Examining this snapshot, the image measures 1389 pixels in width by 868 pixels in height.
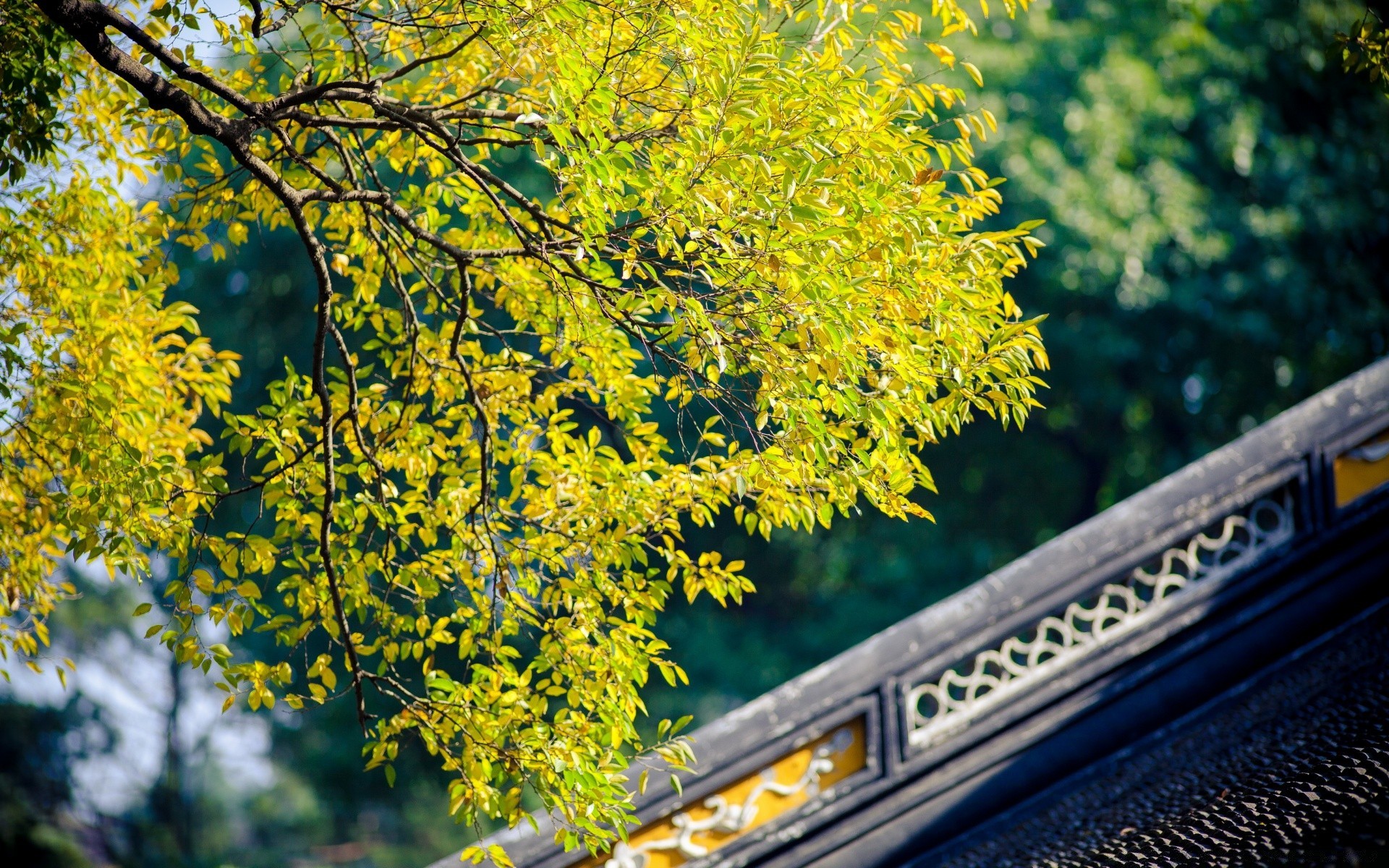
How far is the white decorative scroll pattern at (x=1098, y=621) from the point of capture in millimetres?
3895

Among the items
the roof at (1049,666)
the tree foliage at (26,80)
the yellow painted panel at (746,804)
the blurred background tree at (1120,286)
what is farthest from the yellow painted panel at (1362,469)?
the blurred background tree at (1120,286)

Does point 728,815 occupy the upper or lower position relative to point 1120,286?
lower

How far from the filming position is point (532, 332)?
143 inches

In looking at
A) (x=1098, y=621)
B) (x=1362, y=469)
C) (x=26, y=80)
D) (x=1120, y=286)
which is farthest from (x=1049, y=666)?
(x=1120, y=286)

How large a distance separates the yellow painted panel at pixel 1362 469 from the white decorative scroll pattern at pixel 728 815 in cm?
220

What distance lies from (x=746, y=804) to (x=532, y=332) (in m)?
1.72

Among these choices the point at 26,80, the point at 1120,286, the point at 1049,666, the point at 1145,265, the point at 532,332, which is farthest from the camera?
the point at 1145,265

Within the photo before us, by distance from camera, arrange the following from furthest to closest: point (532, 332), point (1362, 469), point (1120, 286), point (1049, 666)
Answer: point (1120, 286)
point (1362, 469)
point (1049, 666)
point (532, 332)

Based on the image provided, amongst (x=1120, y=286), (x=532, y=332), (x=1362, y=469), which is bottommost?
(x=1362, y=469)

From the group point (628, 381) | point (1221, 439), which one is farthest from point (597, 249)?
point (1221, 439)

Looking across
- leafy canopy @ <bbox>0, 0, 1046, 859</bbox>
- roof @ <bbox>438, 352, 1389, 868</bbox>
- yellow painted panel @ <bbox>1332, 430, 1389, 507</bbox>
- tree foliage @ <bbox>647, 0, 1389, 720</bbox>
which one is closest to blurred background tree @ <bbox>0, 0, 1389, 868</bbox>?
tree foliage @ <bbox>647, 0, 1389, 720</bbox>

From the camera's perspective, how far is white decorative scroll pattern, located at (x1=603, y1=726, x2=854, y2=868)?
3.55 m

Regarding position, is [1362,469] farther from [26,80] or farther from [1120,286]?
[1120,286]

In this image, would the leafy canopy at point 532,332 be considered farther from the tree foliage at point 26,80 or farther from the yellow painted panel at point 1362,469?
the yellow painted panel at point 1362,469
